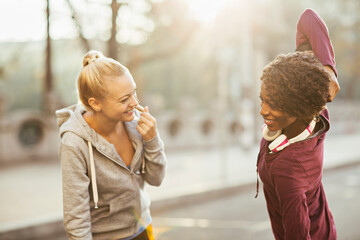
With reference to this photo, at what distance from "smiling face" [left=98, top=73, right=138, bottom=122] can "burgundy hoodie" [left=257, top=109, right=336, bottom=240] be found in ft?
2.25

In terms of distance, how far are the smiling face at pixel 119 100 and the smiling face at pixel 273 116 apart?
63cm

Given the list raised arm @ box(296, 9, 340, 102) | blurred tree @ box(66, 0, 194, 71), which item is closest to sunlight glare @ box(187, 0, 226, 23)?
blurred tree @ box(66, 0, 194, 71)

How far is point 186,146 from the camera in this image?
54.6 ft

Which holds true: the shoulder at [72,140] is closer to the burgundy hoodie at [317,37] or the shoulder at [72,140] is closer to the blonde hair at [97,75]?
the blonde hair at [97,75]

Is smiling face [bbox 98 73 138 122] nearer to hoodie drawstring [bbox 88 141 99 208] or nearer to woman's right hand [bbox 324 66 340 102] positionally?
hoodie drawstring [bbox 88 141 99 208]

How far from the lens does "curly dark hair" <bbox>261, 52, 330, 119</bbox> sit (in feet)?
5.25

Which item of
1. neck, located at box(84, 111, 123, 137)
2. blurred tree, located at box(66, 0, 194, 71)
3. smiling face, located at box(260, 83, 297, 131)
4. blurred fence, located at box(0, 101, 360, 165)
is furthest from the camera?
blurred fence, located at box(0, 101, 360, 165)

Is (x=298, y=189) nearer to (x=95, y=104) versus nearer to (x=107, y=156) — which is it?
(x=107, y=156)

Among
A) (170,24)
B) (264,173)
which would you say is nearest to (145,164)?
(264,173)

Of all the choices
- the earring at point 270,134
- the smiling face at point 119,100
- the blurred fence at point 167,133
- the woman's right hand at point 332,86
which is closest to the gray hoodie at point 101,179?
the smiling face at point 119,100

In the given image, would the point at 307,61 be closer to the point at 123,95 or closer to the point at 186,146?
the point at 123,95

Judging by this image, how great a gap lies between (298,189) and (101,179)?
94cm

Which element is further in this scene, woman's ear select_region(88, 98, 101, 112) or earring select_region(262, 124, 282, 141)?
woman's ear select_region(88, 98, 101, 112)

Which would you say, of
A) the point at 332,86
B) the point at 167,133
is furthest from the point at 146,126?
the point at 167,133
